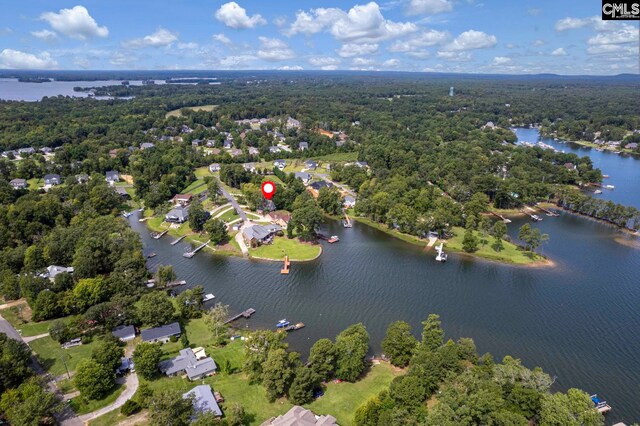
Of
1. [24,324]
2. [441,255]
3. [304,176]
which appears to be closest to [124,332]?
[24,324]

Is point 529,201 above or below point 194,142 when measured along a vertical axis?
below

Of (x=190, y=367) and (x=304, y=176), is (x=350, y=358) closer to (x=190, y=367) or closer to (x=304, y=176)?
(x=190, y=367)

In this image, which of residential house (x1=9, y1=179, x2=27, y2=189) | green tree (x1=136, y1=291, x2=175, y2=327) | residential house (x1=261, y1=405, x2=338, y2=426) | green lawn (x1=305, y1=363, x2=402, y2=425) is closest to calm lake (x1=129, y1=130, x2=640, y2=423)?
green lawn (x1=305, y1=363, x2=402, y2=425)

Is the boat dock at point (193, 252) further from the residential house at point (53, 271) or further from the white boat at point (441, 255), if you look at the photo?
the white boat at point (441, 255)

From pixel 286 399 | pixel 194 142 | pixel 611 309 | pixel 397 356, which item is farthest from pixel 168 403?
pixel 194 142

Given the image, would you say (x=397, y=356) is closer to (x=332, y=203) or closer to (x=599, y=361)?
(x=599, y=361)
